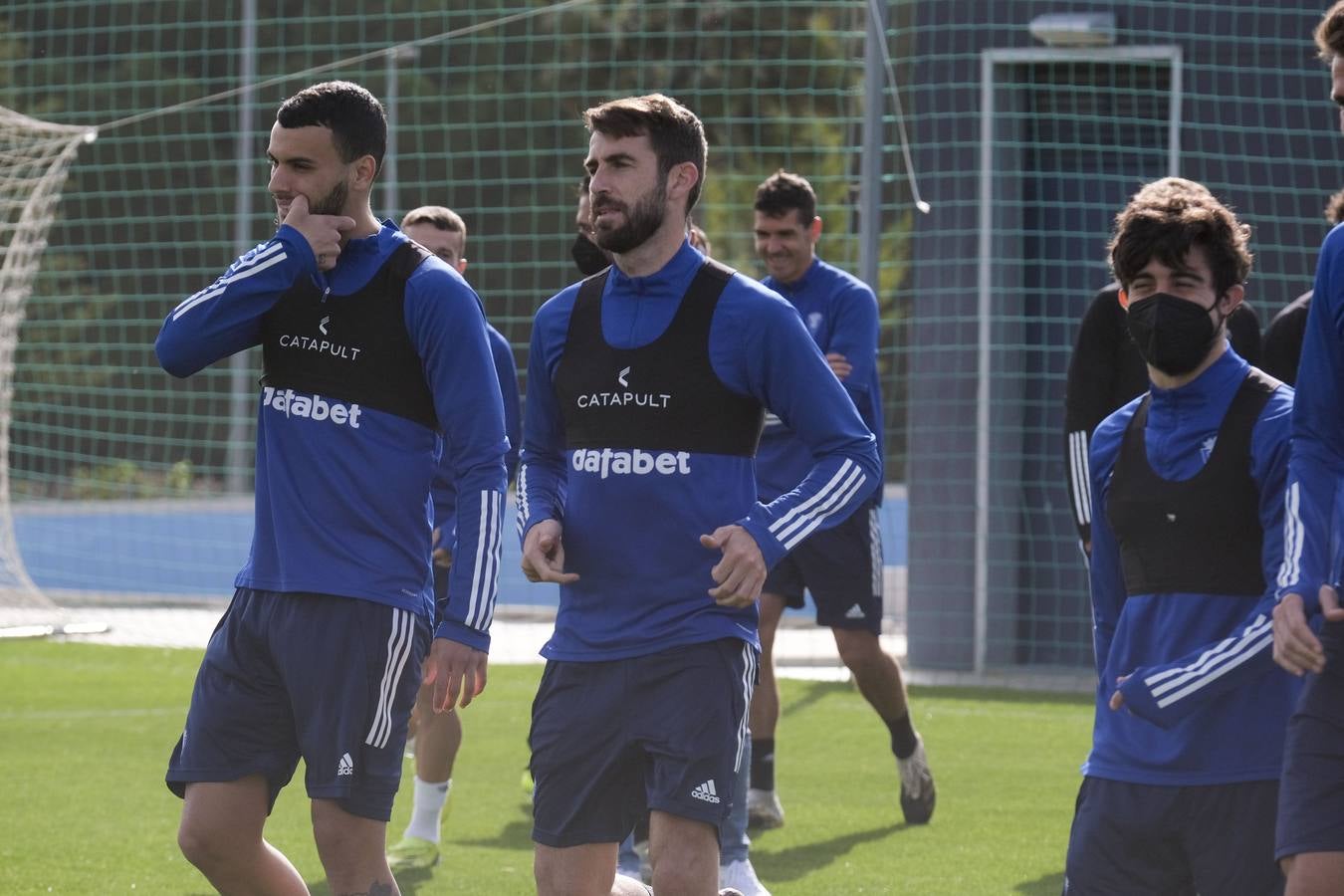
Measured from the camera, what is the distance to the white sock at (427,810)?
6.50m

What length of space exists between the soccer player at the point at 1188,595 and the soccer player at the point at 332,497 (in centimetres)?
122

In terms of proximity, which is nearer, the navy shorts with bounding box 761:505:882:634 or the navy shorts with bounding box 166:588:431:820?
the navy shorts with bounding box 166:588:431:820

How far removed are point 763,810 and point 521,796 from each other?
1.12m

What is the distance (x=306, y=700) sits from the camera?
4.02 meters

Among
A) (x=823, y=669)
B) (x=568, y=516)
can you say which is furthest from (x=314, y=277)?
(x=823, y=669)

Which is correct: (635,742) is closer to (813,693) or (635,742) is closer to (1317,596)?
(1317,596)

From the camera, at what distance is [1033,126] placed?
11.3 meters

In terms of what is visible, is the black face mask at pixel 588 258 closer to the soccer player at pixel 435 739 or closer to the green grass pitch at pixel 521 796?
the soccer player at pixel 435 739

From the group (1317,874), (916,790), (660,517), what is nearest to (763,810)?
(916,790)

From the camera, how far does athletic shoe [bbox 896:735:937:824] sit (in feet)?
23.7

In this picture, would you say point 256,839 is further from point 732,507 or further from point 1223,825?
point 1223,825

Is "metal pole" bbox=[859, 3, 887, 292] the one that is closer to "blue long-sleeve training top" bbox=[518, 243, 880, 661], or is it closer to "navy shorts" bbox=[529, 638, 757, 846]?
"blue long-sleeve training top" bbox=[518, 243, 880, 661]

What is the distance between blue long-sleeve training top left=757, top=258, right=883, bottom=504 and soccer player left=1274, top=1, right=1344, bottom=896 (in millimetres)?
3472

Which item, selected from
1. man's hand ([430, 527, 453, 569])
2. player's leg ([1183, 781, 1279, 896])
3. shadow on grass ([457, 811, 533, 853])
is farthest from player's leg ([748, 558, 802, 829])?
player's leg ([1183, 781, 1279, 896])
